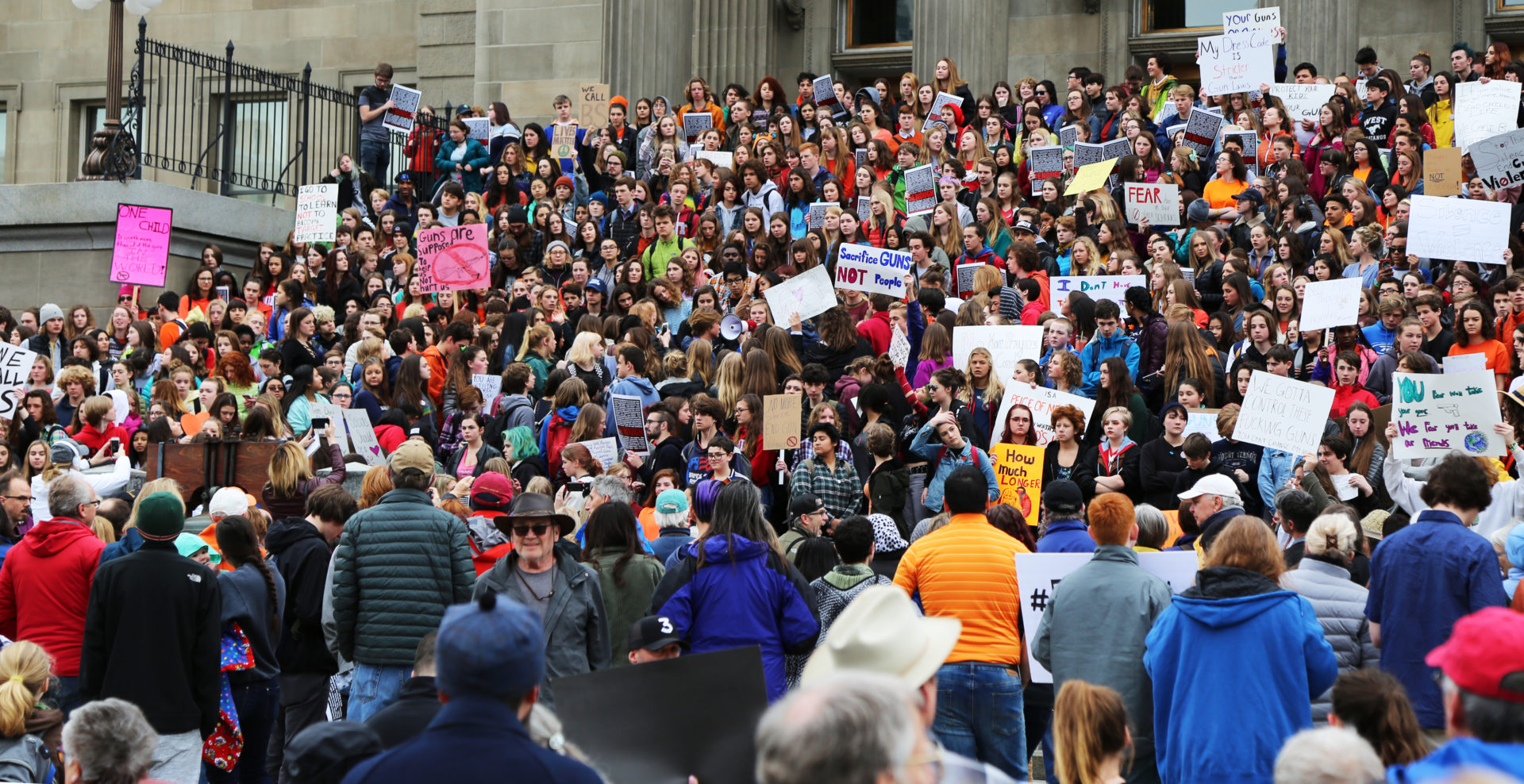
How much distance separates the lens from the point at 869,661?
3715 mm

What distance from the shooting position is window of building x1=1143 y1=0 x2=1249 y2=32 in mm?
25656

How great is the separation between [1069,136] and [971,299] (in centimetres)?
489

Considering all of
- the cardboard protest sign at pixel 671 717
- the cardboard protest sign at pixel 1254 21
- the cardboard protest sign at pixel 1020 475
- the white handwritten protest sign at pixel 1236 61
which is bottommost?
the cardboard protest sign at pixel 671 717

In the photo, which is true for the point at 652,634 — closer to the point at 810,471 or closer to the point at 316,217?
the point at 810,471

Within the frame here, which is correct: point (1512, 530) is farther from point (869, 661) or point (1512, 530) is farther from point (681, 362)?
point (681, 362)

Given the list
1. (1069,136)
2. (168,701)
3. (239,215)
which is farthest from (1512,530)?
(239,215)

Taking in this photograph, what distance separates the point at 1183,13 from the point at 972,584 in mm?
20485

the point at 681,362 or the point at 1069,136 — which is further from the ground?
the point at 1069,136

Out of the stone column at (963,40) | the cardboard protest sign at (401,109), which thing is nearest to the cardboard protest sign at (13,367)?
the cardboard protest sign at (401,109)

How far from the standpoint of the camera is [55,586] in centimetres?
773

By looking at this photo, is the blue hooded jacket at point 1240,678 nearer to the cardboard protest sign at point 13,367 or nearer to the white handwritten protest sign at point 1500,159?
the white handwritten protest sign at point 1500,159

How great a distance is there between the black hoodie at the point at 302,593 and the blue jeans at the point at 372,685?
0.75m

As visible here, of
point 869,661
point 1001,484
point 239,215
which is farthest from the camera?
point 239,215

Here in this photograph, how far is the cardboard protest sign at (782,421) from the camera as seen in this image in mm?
11555
